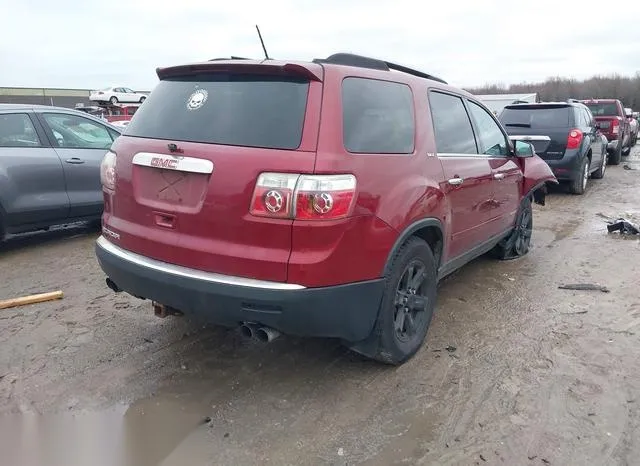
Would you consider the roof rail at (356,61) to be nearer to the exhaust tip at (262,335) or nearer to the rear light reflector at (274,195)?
the rear light reflector at (274,195)

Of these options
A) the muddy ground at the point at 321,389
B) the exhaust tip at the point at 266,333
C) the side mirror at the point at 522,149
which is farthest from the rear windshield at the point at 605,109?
the exhaust tip at the point at 266,333

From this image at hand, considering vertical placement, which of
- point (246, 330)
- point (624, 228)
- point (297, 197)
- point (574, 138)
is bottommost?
point (624, 228)

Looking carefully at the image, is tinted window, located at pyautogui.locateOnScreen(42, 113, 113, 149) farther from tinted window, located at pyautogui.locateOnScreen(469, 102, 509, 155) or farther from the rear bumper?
tinted window, located at pyautogui.locateOnScreen(469, 102, 509, 155)

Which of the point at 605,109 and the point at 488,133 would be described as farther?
the point at 605,109

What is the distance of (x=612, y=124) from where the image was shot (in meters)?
14.5

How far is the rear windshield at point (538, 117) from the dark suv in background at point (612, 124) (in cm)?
631

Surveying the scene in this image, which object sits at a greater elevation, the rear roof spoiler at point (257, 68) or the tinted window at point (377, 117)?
the rear roof spoiler at point (257, 68)

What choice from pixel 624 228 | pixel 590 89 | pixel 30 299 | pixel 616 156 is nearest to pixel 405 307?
pixel 30 299

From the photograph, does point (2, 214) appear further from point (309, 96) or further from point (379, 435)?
point (379, 435)

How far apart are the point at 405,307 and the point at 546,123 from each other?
7478 mm

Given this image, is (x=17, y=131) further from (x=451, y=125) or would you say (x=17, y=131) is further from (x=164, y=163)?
(x=451, y=125)

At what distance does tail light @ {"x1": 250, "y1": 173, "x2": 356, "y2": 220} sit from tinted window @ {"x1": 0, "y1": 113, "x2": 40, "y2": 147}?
455 cm

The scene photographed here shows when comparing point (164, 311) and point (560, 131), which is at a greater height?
point (560, 131)

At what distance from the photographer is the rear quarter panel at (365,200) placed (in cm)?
260
